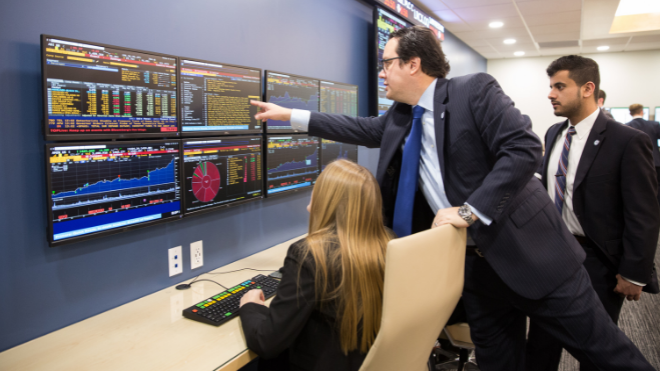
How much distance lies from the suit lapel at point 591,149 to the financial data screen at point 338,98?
1.54 meters

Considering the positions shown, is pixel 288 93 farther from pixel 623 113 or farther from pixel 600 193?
pixel 623 113

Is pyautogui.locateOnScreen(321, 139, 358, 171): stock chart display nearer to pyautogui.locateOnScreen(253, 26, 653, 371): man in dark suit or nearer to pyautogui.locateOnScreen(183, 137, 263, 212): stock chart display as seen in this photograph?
pyautogui.locateOnScreen(183, 137, 263, 212): stock chart display

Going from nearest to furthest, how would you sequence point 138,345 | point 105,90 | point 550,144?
point 138,345
point 105,90
point 550,144

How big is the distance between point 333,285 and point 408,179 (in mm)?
576

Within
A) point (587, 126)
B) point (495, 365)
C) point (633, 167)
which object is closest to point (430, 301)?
point (495, 365)

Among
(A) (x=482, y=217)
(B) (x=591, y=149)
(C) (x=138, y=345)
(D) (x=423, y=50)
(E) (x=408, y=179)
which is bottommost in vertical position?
(C) (x=138, y=345)

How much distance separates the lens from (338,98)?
2986 millimetres

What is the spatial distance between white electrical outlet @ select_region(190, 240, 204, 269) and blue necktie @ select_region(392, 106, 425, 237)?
0.96 meters

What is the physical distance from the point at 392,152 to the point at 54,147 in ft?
3.89

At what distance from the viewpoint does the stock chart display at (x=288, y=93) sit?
2.31m

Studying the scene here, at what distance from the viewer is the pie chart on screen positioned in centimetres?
188

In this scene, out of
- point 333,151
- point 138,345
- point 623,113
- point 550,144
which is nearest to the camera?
point 138,345

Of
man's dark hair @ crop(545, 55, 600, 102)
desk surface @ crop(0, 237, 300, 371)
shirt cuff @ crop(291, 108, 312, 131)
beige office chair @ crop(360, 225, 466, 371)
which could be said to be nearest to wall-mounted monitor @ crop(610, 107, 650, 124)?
man's dark hair @ crop(545, 55, 600, 102)

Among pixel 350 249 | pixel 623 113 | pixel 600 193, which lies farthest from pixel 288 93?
pixel 623 113
